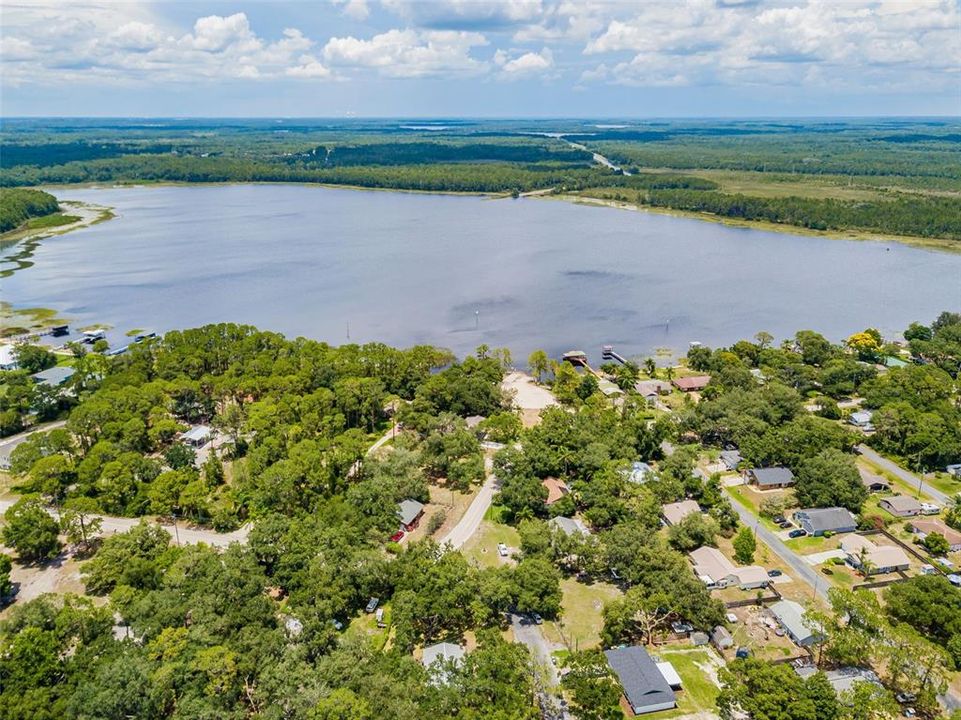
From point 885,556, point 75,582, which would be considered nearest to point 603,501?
point 885,556

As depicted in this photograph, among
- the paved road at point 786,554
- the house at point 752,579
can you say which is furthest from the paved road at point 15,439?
the paved road at point 786,554

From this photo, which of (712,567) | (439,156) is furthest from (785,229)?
(439,156)

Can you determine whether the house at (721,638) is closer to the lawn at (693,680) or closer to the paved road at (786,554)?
the lawn at (693,680)

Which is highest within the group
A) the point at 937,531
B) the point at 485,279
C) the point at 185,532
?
the point at 485,279

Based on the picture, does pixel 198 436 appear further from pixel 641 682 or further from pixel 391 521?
pixel 641 682

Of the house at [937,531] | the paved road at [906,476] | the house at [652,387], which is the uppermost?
the house at [652,387]
